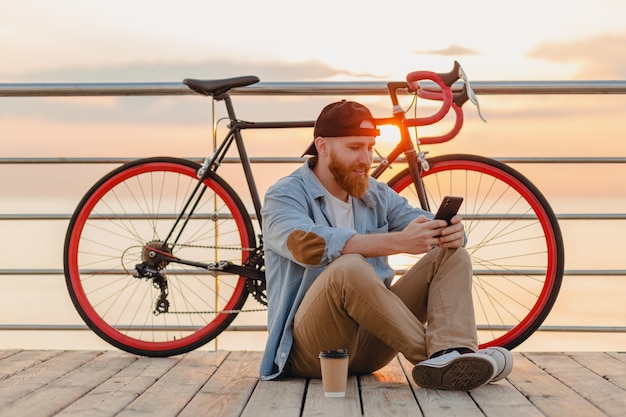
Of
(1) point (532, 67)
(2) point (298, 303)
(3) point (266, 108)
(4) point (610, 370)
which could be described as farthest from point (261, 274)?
(1) point (532, 67)

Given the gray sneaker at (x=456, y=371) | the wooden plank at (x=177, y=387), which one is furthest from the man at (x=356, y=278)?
the wooden plank at (x=177, y=387)

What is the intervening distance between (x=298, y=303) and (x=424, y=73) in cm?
97

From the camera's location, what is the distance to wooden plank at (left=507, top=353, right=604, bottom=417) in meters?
2.62

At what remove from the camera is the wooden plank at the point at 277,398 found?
2.58 meters

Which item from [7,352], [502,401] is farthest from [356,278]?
[7,352]

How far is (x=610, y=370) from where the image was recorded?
324cm

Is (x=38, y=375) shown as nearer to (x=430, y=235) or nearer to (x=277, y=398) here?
(x=277, y=398)

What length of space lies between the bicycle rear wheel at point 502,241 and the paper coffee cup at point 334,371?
97 centimetres

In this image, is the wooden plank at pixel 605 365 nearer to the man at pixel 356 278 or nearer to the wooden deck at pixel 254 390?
the wooden deck at pixel 254 390

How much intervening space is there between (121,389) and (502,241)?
1.62 metres

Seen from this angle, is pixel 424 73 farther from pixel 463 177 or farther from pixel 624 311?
pixel 624 311

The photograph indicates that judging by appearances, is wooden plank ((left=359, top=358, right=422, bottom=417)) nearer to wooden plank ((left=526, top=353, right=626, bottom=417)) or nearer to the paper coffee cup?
the paper coffee cup

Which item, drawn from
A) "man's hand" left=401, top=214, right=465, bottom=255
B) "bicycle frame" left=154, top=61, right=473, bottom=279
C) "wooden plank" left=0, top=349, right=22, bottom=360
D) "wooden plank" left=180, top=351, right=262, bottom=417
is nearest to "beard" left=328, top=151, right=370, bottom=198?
"man's hand" left=401, top=214, right=465, bottom=255

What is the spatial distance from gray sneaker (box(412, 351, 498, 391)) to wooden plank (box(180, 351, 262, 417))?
1.65 feet
